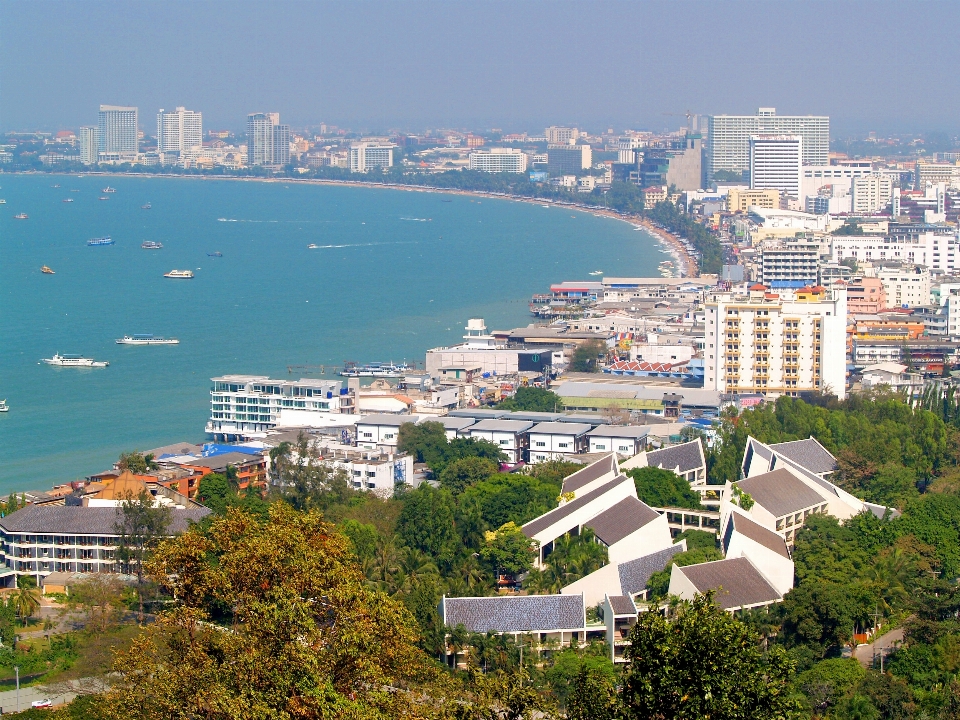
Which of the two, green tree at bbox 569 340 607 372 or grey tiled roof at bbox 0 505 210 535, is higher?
green tree at bbox 569 340 607 372

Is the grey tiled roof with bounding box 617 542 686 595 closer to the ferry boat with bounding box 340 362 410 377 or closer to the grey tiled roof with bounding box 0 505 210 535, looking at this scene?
the grey tiled roof with bounding box 0 505 210 535

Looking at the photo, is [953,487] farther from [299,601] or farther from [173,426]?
[173,426]

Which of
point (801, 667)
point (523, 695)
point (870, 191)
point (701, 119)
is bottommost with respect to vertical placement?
point (801, 667)

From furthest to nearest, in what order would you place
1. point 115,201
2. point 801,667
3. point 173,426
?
point 115,201 → point 173,426 → point 801,667

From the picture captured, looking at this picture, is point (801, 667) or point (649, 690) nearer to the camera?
point (649, 690)

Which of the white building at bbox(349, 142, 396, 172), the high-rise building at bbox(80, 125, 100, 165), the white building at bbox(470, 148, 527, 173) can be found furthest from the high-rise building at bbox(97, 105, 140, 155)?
the white building at bbox(470, 148, 527, 173)

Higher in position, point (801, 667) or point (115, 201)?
point (115, 201)

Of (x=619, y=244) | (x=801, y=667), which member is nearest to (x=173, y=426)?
(x=801, y=667)
